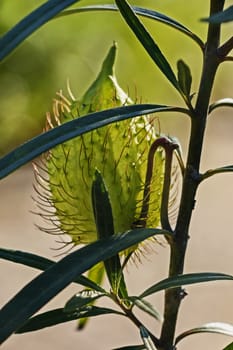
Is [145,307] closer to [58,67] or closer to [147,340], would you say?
[147,340]

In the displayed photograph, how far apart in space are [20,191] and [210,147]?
2.76 ft

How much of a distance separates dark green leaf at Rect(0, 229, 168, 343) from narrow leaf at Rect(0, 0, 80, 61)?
6.0 inches

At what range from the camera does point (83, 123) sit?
0.67 meters

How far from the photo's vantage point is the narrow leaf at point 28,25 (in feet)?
1.81

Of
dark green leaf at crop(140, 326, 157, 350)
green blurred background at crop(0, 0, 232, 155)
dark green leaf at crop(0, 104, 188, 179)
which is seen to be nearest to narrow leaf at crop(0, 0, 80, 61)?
dark green leaf at crop(0, 104, 188, 179)

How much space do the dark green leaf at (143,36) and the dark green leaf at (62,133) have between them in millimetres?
49

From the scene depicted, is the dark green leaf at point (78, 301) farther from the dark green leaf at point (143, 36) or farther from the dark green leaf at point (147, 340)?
the dark green leaf at point (143, 36)

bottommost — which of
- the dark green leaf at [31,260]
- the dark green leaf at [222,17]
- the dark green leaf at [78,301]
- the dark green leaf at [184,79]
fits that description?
the dark green leaf at [78,301]

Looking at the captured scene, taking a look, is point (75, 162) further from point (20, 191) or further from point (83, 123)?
point (20, 191)

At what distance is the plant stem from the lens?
2.32 ft

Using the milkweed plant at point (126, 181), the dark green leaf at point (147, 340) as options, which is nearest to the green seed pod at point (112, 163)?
the milkweed plant at point (126, 181)

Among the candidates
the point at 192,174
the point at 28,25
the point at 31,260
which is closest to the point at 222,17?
the point at 28,25

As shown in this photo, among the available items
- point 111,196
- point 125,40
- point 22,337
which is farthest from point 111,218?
point 125,40

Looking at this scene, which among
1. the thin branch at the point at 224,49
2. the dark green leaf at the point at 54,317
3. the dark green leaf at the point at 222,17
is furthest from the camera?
the dark green leaf at the point at 54,317
